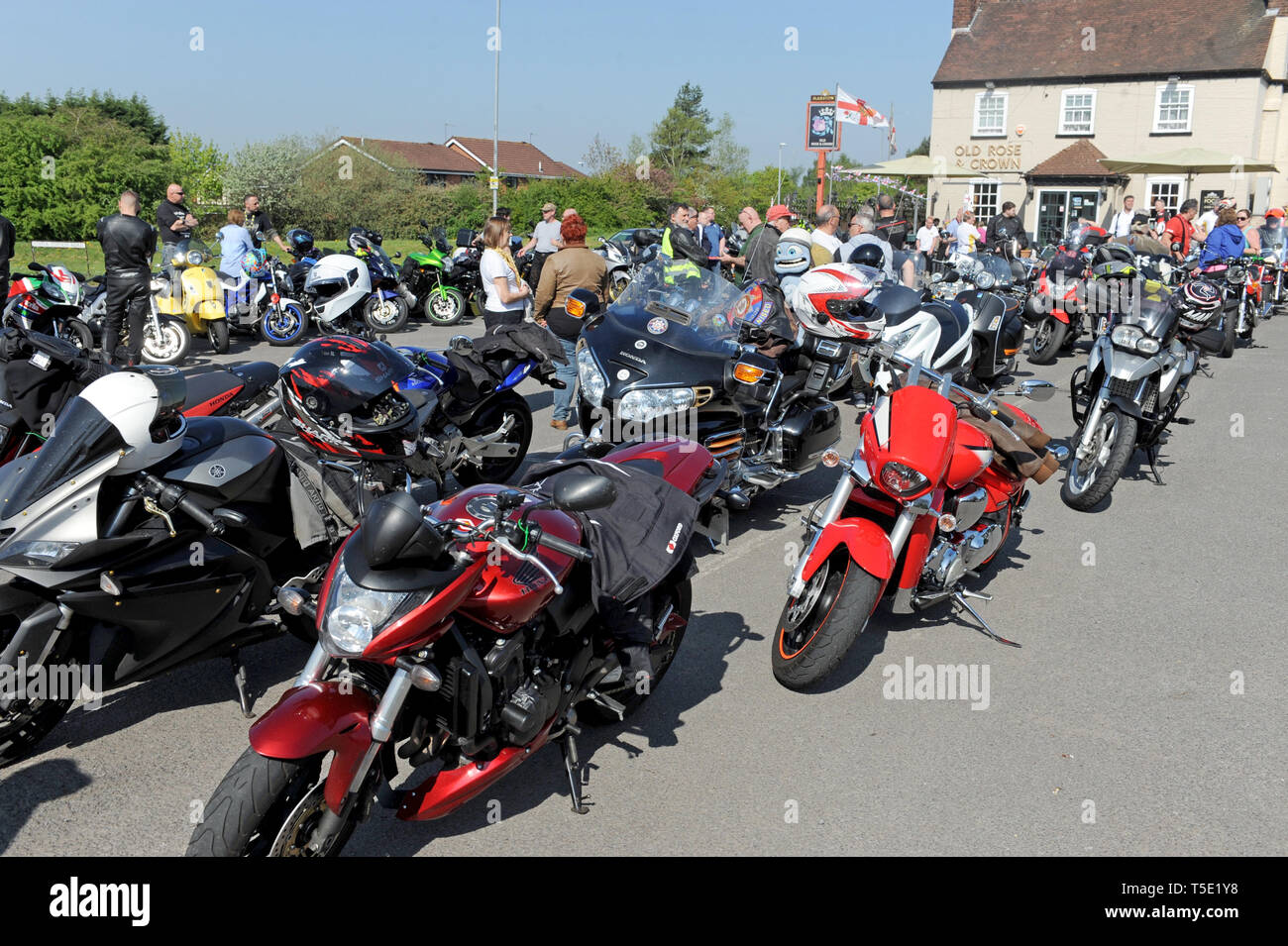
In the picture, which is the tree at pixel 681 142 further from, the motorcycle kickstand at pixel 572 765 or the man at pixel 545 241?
the motorcycle kickstand at pixel 572 765

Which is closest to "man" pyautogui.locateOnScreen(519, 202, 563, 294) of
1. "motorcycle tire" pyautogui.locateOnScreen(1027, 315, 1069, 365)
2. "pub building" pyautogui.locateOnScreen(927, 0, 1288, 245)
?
"motorcycle tire" pyautogui.locateOnScreen(1027, 315, 1069, 365)

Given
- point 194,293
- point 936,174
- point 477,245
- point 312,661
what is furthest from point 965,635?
point 936,174

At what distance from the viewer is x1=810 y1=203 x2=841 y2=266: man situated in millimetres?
11805

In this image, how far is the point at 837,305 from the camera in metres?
5.73

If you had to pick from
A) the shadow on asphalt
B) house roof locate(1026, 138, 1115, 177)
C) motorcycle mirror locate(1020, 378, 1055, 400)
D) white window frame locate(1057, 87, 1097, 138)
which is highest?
white window frame locate(1057, 87, 1097, 138)

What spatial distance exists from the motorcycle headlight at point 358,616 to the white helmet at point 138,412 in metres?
1.37

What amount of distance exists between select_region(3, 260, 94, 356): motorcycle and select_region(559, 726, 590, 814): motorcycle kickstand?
156 inches

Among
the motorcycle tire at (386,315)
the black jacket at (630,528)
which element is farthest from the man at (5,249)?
the black jacket at (630,528)

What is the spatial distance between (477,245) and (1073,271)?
884cm

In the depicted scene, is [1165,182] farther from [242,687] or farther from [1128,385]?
[242,687]

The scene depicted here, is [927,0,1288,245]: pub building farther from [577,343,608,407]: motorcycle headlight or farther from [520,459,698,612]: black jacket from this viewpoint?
[520,459,698,612]: black jacket

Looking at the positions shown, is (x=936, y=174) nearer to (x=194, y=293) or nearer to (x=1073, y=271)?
(x=1073, y=271)

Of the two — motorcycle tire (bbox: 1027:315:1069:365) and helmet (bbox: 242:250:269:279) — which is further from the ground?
helmet (bbox: 242:250:269:279)
